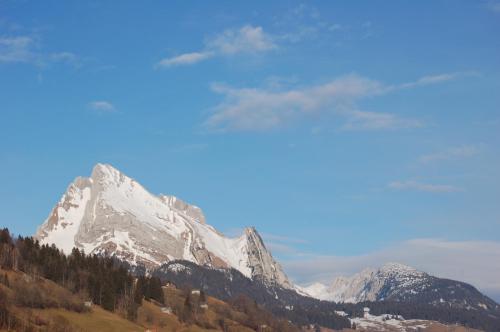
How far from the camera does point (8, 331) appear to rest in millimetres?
184750

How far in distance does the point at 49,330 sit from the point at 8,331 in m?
11.7

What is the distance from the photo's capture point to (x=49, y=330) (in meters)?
193
